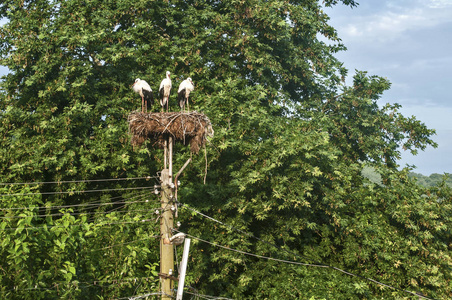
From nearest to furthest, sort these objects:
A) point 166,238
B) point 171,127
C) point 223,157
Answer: point 166,238, point 171,127, point 223,157

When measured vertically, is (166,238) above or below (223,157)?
below

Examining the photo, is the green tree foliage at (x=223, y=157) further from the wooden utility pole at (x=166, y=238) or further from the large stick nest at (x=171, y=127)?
the large stick nest at (x=171, y=127)

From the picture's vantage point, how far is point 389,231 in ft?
52.2

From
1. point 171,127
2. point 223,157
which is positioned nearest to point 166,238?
point 171,127

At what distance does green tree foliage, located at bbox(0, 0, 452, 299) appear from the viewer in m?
14.9

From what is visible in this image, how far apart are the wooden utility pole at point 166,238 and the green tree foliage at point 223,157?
1925mm

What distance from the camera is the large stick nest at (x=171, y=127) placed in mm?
11131

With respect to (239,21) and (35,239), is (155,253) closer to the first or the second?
(35,239)

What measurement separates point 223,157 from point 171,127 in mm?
4956

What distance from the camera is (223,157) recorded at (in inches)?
629

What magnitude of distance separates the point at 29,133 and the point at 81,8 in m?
4.89

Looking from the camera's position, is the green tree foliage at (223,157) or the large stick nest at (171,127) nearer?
the large stick nest at (171,127)

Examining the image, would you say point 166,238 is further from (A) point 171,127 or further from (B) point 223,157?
(B) point 223,157

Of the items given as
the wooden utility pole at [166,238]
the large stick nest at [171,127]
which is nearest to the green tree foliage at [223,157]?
the wooden utility pole at [166,238]
